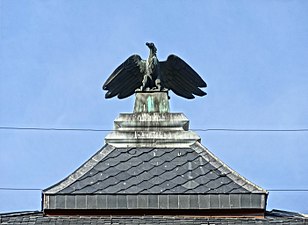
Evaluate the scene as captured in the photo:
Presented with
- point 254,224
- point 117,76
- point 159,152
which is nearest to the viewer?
point 254,224

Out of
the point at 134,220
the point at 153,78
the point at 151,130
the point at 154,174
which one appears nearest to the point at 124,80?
the point at 153,78

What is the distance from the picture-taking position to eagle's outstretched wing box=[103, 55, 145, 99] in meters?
34.0

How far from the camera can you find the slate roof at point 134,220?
29.3 meters

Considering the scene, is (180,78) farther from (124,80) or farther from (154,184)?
(154,184)

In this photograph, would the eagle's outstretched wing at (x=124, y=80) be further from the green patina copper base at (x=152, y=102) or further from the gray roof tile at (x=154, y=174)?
the gray roof tile at (x=154, y=174)

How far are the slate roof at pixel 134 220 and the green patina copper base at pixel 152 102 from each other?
3.70 metres

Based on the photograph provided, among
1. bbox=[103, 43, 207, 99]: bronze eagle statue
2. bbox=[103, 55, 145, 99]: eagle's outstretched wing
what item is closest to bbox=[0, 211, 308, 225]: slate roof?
bbox=[103, 43, 207, 99]: bronze eagle statue

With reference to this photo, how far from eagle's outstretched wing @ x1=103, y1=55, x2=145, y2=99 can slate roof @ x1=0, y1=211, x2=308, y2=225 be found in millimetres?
4872

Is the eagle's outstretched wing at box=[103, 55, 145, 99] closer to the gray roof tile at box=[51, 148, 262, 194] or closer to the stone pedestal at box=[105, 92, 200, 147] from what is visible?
the stone pedestal at box=[105, 92, 200, 147]

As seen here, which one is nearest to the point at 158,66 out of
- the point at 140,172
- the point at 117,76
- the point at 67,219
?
the point at 117,76

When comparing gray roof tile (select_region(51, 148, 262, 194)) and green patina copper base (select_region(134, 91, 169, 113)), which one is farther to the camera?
green patina copper base (select_region(134, 91, 169, 113))

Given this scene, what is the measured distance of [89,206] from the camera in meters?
30.4

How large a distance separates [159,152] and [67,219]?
→ 126 inches

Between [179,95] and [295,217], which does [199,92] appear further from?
[295,217]
